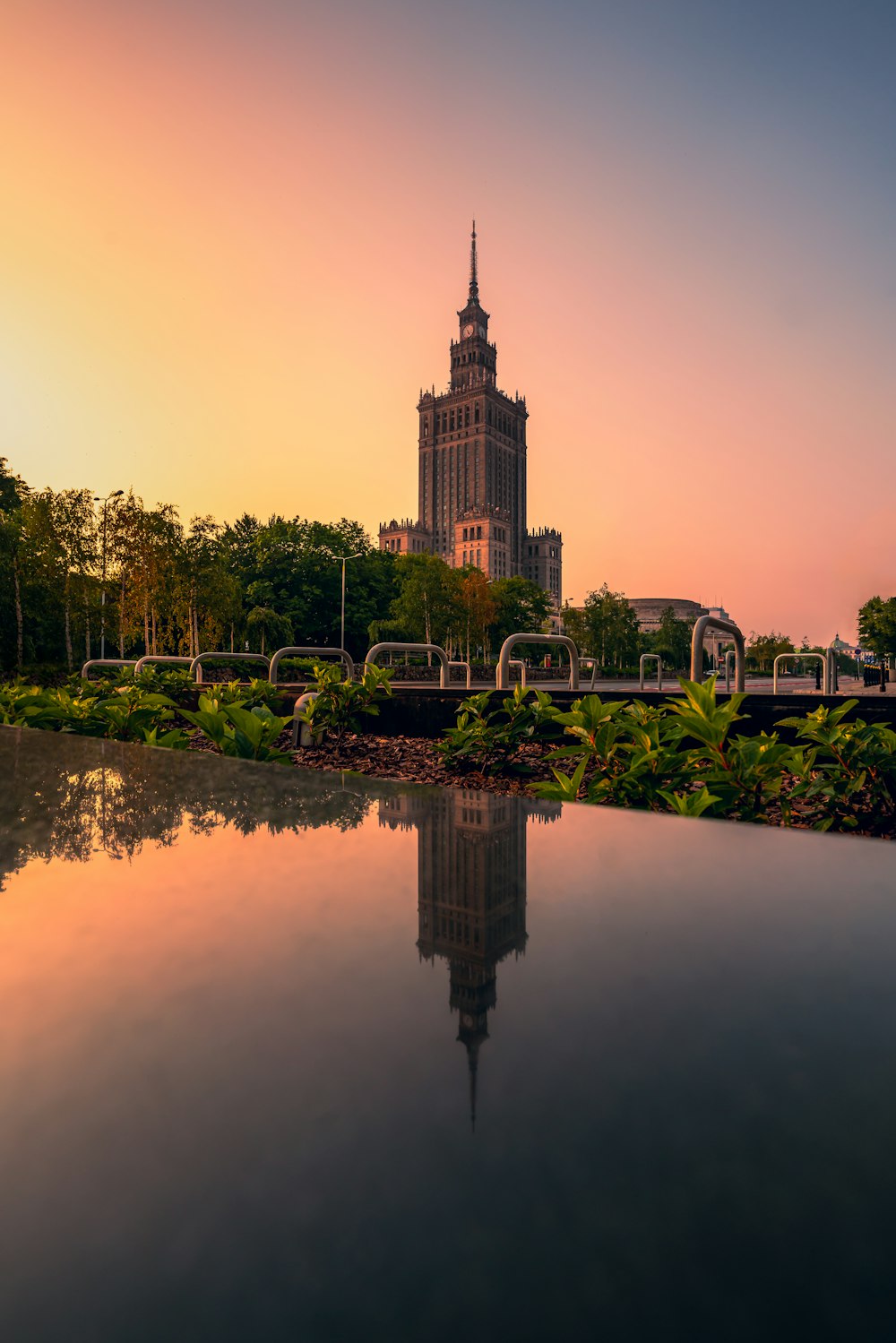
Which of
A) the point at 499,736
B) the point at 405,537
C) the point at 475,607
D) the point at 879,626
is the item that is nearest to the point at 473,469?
the point at 405,537

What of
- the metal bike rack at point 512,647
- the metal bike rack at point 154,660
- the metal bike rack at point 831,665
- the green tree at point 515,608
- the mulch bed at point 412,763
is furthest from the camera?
the green tree at point 515,608

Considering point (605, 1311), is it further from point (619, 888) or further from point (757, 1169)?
point (619, 888)

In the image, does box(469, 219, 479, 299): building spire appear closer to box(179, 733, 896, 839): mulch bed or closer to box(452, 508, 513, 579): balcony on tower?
box(452, 508, 513, 579): balcony on tower

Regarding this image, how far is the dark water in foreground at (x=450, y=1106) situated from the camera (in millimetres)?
446

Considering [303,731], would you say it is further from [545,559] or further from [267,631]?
[545,559]

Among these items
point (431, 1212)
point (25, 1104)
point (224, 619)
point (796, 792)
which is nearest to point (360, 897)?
point (25, 1104)

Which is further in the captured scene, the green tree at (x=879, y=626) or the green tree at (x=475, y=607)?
the green tree at (x=475, y=607)

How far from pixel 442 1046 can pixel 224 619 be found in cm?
5048

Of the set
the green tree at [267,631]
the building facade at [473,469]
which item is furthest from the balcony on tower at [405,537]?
the green tree at [267,631]

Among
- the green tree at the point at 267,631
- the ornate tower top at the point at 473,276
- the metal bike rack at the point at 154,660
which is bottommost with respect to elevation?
the metal bike rack at the point at 154,660

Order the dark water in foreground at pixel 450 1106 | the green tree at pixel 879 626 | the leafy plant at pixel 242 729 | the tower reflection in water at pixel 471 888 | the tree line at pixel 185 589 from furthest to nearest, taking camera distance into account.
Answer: the green tree at pixel 879 626, the tree line at pixel 185 589, the leafy plant at pixel 242 729, the tower reflection in water at pixel 471 888, the dark water in foreground at pixel 450 1106

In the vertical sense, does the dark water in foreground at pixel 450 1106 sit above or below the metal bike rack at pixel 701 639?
below

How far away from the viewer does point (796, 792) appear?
3.35 m

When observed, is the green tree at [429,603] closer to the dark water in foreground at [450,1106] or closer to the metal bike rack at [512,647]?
the metal bike rack at [512,647]
